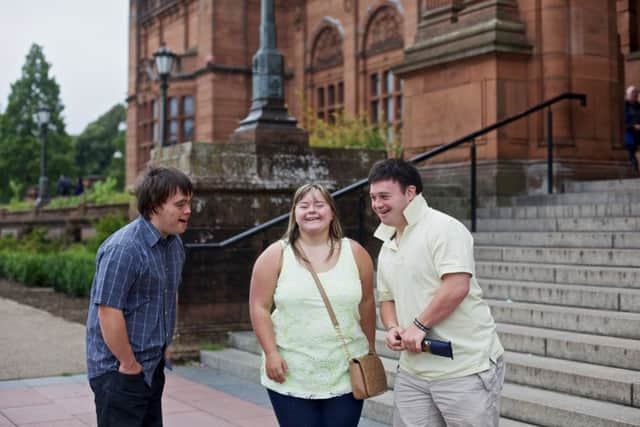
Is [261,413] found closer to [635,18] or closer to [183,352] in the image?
[183,352]

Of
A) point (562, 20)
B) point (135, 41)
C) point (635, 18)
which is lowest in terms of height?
point (562, 20)

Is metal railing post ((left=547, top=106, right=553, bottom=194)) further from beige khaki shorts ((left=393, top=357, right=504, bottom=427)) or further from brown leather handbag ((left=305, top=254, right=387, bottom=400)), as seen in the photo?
brown leather handbag ((left=305, top=254, right=387, bottom=400))

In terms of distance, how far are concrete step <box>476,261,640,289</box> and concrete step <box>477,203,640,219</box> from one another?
1224 millimetres

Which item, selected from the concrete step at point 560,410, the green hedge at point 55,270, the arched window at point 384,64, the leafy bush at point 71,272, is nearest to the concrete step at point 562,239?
the concrete step at point 560,410

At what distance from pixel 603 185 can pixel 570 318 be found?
369cm

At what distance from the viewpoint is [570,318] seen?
21.6 feet

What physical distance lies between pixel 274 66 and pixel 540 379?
5.34 meters

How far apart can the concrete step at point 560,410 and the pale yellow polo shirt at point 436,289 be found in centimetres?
177

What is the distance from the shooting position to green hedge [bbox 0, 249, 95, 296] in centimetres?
1495

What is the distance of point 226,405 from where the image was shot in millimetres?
6746

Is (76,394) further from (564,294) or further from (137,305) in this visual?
(564,294)

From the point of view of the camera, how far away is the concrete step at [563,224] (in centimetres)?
820

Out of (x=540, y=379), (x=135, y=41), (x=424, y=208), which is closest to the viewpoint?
(x=424, y=208)

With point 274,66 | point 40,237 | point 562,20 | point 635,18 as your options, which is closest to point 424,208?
point 274,66
